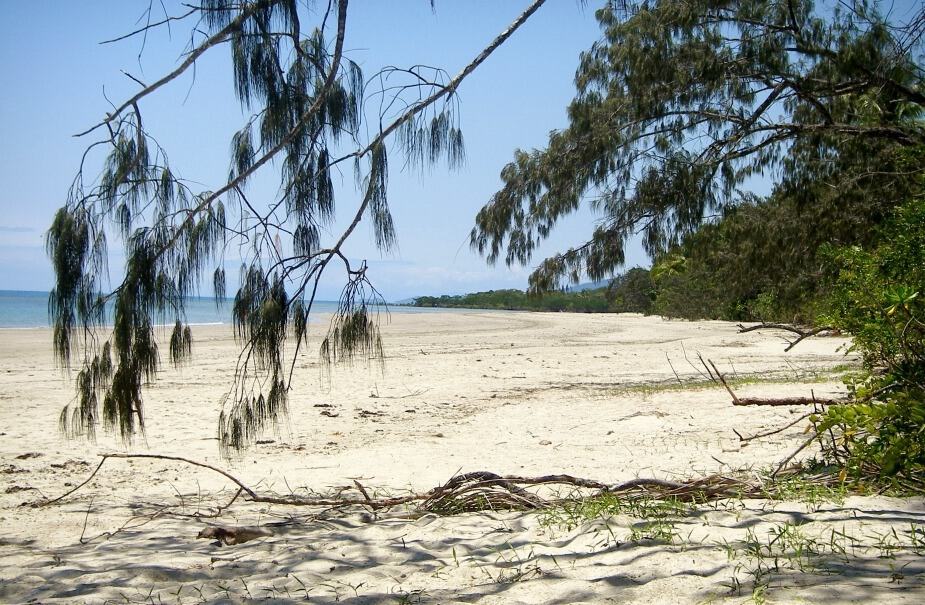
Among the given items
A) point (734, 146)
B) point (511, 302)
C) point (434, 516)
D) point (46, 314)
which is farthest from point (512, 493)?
point (511, 302)

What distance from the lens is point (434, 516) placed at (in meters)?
3.21

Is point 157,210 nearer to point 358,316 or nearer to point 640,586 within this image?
point 358,316

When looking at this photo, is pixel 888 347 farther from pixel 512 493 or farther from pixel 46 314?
pixel 46 314

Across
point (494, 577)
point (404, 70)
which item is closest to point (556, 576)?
point (494, 577)

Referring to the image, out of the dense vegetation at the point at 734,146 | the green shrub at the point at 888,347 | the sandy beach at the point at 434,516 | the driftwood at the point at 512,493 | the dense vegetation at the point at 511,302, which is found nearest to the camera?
the sandy beach at the point at 434,516

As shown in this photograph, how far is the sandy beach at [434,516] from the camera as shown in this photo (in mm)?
2205

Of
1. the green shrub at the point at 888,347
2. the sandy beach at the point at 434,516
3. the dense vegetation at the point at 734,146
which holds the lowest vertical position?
the sandy beach at the point at 434,516

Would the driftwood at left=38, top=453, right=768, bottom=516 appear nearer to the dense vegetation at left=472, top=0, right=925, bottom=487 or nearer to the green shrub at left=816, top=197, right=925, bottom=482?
the green shrub at left=816, top=197, right=925, bottom=482

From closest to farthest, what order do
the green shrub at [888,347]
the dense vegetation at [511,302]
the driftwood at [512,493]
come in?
the green shrub at [888,347] < the driftwood at [512,493] < the dense vegetation at [511,302]

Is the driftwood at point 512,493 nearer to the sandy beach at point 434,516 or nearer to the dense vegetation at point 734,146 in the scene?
the sandy beach at point 434,516

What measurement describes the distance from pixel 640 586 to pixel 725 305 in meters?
27.4

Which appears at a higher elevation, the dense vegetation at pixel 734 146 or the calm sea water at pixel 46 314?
the dense vegetation at pixel 734 146

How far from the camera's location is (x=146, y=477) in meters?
4.47

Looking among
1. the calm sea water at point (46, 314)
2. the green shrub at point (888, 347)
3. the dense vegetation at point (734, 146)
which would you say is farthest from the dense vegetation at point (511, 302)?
the green shrub at point (888, 347)
